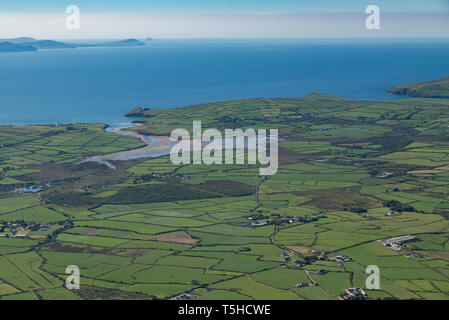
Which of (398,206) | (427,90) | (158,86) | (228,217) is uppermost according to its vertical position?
(158,86)

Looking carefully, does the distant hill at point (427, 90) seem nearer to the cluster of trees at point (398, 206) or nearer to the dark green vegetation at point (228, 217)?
the dark green vegetation at point (228, 217)

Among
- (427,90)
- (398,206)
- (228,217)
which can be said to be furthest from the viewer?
(427,90)

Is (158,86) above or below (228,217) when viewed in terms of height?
above

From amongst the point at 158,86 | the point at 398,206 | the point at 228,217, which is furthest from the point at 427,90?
the point at 228,217

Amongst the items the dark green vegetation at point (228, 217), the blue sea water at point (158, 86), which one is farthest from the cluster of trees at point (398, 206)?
the blue sea water at point (158, 86)

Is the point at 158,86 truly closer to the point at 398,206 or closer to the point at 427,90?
the point at 427,90
